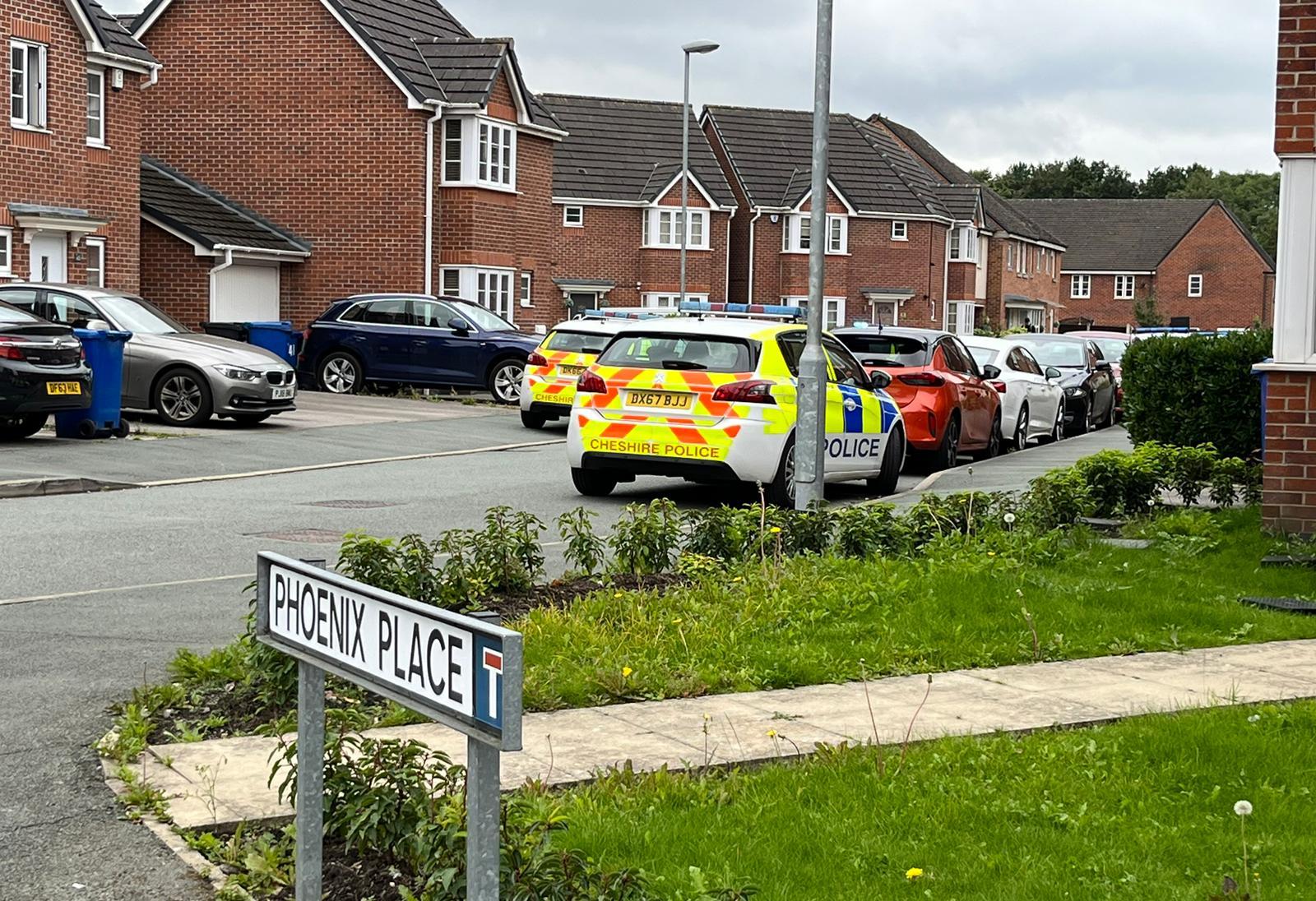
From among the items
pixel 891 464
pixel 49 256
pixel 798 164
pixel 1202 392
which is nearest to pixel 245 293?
pixel 49 256

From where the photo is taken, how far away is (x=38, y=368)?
1903cm

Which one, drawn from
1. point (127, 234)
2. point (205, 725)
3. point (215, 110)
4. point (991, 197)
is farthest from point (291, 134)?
point (991, 197)

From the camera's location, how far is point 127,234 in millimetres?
32531

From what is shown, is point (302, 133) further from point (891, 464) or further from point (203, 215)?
point (891, 464)

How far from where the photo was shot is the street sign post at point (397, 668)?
10.3ft

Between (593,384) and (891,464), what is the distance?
3.51m

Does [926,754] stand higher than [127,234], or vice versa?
[127,234]

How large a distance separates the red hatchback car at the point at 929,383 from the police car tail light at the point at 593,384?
4.96 meters

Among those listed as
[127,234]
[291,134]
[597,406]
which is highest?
[291,134]

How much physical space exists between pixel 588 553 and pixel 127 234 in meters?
25.1

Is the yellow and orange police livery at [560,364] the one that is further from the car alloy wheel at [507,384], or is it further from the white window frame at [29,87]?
the white window frame at [29,87]

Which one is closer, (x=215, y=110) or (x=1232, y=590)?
(x=1232, y=590)

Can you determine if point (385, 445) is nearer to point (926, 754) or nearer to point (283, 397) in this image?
point (283, 397)

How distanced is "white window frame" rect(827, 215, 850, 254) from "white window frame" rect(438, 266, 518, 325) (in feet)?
91.8
